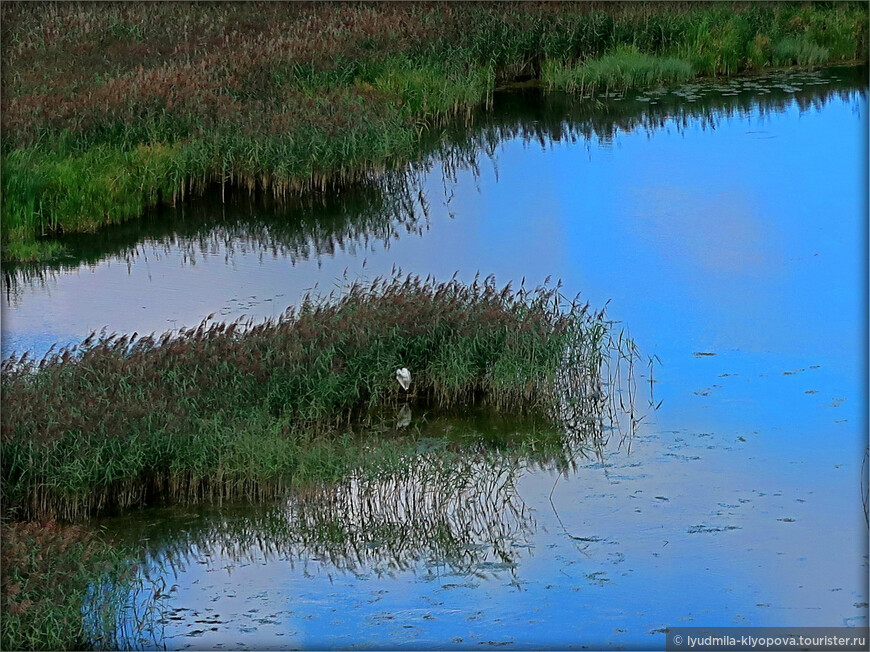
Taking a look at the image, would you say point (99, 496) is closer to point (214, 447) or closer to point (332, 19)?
point (214, 447)

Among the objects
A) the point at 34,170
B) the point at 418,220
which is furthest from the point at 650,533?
the point at 34,170

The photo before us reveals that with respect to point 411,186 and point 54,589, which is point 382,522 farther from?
point 411,186

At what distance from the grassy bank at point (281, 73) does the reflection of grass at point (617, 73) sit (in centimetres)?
3

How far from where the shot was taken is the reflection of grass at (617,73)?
18656 mm

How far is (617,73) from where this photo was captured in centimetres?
1884

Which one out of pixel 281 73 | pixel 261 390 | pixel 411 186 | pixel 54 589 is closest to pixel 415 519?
pixel 261 390

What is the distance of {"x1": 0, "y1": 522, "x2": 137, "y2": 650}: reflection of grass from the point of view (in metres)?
5.73

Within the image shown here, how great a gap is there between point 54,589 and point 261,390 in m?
2.75

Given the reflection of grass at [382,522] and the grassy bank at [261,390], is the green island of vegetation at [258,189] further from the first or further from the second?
the reflection of grass at [382,522]

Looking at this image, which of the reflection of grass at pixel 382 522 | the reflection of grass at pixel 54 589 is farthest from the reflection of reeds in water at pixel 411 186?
the reflection of grass at pixel 54 589

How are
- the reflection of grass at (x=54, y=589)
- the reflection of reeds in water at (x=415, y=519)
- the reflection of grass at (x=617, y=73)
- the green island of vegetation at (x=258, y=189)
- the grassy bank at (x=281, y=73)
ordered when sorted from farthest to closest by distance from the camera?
the reflection of grass at (x=617, y=73) < the grassy bank at (x=281, y=73) < the green island of vegetation at (x=258, y=189) < the reflection of reeds in water at (x=415, y=519) < the reflection of grass at (x=54, y=589)

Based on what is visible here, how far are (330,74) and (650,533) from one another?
11157 millimetres

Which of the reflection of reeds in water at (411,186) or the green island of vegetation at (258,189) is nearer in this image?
the green island of vegetation at (258,189)

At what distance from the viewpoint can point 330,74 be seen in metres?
17.0
